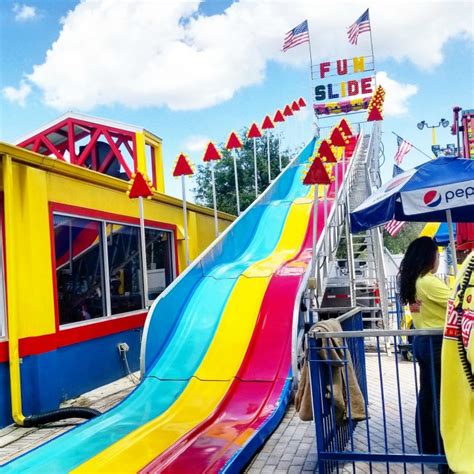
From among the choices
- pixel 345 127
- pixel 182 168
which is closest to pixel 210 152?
pixel 182 168

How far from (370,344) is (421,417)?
21.6 feet

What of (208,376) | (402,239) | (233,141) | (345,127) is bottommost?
(208,376)

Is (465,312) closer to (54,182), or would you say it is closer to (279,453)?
(279,453)

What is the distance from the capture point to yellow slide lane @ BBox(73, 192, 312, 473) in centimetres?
467

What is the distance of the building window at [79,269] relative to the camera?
7.60 m

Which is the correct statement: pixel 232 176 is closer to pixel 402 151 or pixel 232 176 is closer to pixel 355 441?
pixel 402 151

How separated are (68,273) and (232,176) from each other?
Result: 18181mm

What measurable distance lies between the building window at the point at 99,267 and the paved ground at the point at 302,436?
4.48 ft

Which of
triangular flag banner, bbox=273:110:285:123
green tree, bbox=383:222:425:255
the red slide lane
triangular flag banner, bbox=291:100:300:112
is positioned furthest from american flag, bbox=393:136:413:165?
green tree, bbox=383:222:425:255

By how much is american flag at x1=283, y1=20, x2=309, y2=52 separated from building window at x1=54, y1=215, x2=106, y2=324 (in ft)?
44.0

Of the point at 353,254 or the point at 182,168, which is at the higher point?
the point at 182,168

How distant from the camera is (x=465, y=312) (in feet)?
9.12

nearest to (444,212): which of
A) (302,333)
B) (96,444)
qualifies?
(302,333)

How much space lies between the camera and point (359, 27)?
68.4 ft
